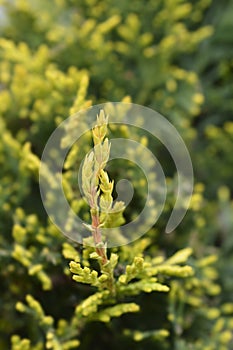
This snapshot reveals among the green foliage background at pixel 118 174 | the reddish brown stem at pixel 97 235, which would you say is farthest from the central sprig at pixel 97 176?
the green foliage background at pixel 118 174

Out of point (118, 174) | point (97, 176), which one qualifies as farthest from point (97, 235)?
point (118, 174)

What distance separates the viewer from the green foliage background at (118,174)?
1737 millimetres

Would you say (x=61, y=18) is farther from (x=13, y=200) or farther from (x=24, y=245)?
(x=24, y=245)

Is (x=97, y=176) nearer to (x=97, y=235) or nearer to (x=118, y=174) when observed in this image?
(x=97, y=235)

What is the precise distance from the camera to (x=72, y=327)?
1746mm

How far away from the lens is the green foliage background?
1.74 m

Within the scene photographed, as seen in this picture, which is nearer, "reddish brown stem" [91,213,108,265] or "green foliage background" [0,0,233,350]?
"reddish brown stem" [91,213,108,265]

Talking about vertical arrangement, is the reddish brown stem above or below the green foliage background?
below

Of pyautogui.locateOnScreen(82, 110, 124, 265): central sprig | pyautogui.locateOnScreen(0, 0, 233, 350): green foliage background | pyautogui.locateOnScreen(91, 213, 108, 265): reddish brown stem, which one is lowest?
pyautogui.locateOnScreen(91, 213, 108, 265): reddish brown stem

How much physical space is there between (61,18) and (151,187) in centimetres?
131

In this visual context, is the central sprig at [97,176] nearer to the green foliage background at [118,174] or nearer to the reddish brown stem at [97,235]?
the reddish brown stem at [97,235]

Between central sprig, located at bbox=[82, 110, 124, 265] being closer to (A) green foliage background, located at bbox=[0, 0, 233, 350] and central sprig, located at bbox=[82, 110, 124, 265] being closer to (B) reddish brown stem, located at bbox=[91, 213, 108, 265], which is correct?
(B) reddish brown stem, located at bbox=[91, 213, 108, 265]

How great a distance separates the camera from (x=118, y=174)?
6.92 ft

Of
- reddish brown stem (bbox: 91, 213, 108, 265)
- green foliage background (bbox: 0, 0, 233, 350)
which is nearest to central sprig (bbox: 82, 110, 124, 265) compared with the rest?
reddish brown stem (bbox: 91, 213, 108, 265)
